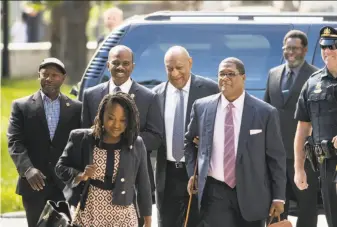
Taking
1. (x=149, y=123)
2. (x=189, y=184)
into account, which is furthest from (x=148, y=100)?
(x=189, y=184)

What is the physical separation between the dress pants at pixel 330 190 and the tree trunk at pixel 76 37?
878 inches

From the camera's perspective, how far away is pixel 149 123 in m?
10.1

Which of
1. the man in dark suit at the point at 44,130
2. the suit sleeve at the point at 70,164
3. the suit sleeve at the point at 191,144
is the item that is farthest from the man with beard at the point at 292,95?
the suit sleeve at the point at 70,164

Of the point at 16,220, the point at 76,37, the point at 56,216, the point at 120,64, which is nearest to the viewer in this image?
the point at 56,216

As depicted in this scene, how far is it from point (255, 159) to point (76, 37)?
78.2 feet

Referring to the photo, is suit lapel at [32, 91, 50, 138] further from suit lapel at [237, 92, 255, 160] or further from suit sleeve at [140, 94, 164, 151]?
suit lapel at [237, 92, 255, 160]

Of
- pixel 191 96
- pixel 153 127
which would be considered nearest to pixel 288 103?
pixel 191 96

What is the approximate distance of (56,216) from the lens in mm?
8312

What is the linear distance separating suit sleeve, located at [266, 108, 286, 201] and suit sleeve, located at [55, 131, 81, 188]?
1477 mm

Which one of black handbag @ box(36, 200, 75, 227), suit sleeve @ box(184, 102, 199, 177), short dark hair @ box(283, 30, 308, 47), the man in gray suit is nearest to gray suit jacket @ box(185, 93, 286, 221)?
the man in gray suit

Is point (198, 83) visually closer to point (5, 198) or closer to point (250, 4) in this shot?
point (5, 198)

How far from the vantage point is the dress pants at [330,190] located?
32.6 ft

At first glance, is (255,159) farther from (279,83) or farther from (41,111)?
(279,83)

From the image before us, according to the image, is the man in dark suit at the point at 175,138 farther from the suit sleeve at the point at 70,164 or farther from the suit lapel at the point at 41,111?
the suit sleeve at the point at 70,164
